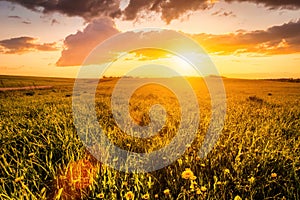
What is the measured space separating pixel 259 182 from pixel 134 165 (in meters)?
1.41

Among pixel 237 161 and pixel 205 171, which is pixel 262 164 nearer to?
pixel 237 161

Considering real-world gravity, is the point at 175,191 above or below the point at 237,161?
below

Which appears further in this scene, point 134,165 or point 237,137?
point 237,137

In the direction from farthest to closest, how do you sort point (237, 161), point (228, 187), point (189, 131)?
1. point (189, 131)
2. point (237, 161)
3. point (228, 187)

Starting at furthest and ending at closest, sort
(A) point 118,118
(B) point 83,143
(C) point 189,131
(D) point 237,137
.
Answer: (A) point 118,118
(C) point 189,131
(D) point 237,137
(B) point 83,143

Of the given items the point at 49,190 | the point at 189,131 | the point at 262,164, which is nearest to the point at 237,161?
the point at 262,164

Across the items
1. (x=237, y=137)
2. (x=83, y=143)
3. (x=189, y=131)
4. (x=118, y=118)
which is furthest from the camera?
(x=118, y=118)

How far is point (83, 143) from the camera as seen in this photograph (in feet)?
13.1

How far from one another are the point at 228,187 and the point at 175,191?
55 cm

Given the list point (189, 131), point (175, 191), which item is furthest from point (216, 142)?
point (175, 191)

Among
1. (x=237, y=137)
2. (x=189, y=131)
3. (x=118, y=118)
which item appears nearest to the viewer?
(x=237, y=137)

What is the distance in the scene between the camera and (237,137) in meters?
4.35

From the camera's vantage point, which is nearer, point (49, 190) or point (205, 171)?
point (49, 190)

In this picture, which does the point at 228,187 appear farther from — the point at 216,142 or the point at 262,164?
the point at 216,142
